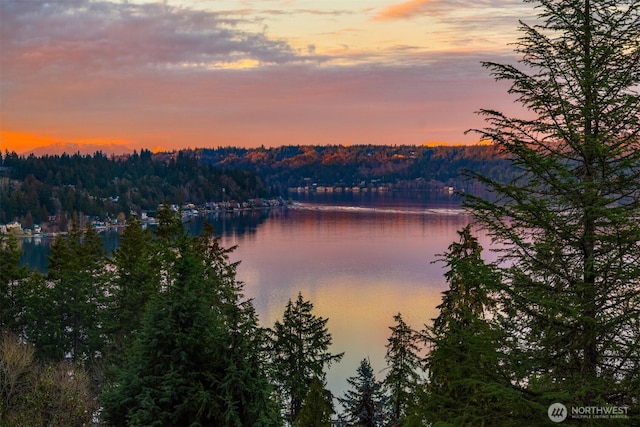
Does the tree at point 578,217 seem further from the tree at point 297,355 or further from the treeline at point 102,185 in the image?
the treeline at point 102,185

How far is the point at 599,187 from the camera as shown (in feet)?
21.6

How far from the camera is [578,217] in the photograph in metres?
6.87

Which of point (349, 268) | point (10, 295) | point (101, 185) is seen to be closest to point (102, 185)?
point (101, 185)

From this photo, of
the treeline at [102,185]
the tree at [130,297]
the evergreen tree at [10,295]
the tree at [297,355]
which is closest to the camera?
the tree at [130,297]

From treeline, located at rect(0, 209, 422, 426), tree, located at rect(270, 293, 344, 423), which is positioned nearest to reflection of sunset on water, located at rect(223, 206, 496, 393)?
tree, located at rect(270, 293, 344, 423)

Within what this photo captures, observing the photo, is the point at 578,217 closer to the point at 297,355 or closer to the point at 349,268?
the point at 297,355

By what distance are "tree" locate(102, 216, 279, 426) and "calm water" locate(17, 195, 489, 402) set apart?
12.1m

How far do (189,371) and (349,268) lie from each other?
55084mm

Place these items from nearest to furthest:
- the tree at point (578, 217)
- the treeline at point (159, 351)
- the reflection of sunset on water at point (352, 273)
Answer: the tree at point (578, 217)
the treeline at point (159, 351)
the reflection of sunset on water at point (352, 273)

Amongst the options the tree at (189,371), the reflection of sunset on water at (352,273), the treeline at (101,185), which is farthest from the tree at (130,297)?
the treeline at (101,185)

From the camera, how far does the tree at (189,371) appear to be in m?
8.68

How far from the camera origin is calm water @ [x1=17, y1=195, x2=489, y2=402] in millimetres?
40219

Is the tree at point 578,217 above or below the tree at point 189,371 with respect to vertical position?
above

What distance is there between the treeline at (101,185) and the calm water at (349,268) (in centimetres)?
2863
